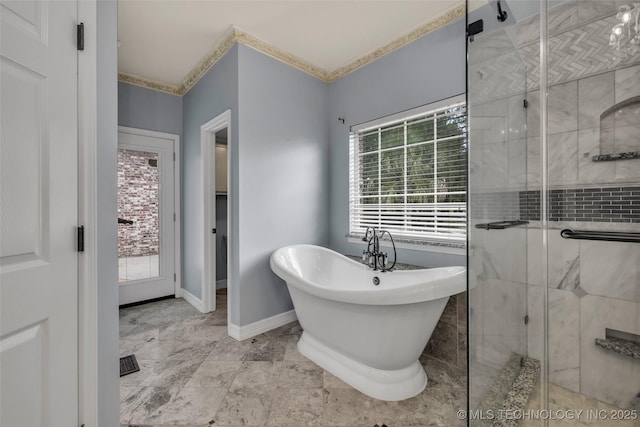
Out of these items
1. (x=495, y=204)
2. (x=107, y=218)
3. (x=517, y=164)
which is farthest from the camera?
(x=517, y=164)

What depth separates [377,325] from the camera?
5.21 ft

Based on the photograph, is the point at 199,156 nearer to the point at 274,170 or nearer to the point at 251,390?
the point at 274,170

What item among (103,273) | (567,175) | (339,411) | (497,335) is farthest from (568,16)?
(103,273)

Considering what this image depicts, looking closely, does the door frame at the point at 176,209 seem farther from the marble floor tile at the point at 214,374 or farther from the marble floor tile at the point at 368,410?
the marble floor tile at the point at 368,410

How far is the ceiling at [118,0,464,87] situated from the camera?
2051 mm

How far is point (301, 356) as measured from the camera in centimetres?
206

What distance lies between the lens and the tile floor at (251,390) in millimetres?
1458

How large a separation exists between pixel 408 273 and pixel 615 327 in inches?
45.6

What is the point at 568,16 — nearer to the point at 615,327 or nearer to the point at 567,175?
the point at 567,175

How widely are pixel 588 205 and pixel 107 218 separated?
2.54m

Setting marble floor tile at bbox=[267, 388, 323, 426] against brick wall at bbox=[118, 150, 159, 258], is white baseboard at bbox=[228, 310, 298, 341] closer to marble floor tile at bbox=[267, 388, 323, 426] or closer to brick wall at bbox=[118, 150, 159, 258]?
marble floor tile at bbox=[267, 388, 323, 426]

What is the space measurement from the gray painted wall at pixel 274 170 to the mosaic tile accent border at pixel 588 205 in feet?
6.10

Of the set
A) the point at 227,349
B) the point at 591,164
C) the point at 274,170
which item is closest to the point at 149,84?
the point at 274,170

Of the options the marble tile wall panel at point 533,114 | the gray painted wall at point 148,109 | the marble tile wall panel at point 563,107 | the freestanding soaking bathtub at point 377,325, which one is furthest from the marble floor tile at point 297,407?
the gray painted wall at point 148,109
